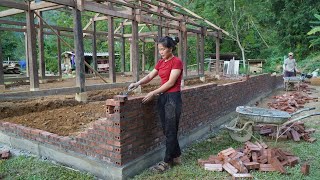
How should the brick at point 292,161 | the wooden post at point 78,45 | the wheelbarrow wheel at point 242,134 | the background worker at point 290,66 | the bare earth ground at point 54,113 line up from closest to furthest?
the brick at point 292,161 → the bare earth ground at point 54,113 → the wheelbarrow wheel at point 242,134 → the wooden post at point 78,45 → the background worker at point 290,66

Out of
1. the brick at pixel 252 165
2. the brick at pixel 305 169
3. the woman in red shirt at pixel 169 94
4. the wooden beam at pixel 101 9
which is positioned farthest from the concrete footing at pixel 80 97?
the brick at pixel 305 169

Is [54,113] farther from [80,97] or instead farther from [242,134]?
[242,134]

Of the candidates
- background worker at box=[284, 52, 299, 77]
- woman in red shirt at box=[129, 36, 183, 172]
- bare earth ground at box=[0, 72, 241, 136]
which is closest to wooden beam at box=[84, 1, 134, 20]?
bare earth ground at box=[0, 72, 241, 136]

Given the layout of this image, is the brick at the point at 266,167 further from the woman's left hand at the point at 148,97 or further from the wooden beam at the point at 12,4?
the wooden beam at the point at 12,4

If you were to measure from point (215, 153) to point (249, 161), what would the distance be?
2.61 ft

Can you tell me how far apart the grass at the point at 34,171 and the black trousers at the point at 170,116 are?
1.18 meters

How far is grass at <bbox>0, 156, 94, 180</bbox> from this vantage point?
146 inches

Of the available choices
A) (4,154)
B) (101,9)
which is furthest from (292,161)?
(101,9)

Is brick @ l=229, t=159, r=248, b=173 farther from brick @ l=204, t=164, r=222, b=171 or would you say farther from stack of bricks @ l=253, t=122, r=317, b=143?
stack of bricks @ l=253, t=122, r=317, b=143

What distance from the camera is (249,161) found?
163 inches

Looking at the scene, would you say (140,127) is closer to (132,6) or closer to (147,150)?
(147,150)

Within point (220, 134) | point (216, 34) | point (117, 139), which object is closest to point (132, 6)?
point (220, 134)

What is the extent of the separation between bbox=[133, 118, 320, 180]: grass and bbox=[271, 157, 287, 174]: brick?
0.07m

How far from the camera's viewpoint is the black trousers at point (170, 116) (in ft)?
12.6
